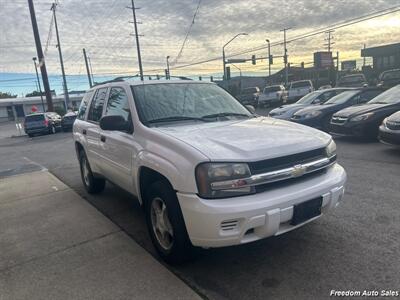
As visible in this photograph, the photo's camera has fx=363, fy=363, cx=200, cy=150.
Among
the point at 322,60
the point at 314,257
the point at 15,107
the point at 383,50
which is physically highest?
the point at 383,50

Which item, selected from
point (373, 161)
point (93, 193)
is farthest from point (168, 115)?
point (373, 161)

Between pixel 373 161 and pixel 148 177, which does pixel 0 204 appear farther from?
pixel 373 161

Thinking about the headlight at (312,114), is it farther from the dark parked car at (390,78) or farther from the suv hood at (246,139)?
the dark parked car at (390,78)

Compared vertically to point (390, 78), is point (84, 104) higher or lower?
higher

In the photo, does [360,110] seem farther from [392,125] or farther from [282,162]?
[282,162]

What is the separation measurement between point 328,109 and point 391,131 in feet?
13.8

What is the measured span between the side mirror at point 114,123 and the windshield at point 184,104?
21cm

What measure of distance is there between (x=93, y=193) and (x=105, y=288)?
3.30 m

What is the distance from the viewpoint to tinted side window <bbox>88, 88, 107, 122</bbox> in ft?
17.2

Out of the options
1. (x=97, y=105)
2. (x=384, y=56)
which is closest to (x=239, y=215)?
(x=97, y=105)

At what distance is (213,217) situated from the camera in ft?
9.30

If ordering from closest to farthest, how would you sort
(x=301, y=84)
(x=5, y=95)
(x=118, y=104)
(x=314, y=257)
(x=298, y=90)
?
1. (x=314, y=257)
2. (x=118, y=104)
3. (x=298, y=90)
4. (x=301, y=84)
5. (x=5, y=95)

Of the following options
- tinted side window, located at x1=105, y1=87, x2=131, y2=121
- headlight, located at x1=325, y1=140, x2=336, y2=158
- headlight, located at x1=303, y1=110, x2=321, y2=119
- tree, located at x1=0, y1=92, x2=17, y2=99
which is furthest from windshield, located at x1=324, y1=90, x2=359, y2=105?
tree, located at x1=0, y1=92, x2=17, y2=99

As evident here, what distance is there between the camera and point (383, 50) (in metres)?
55.3
